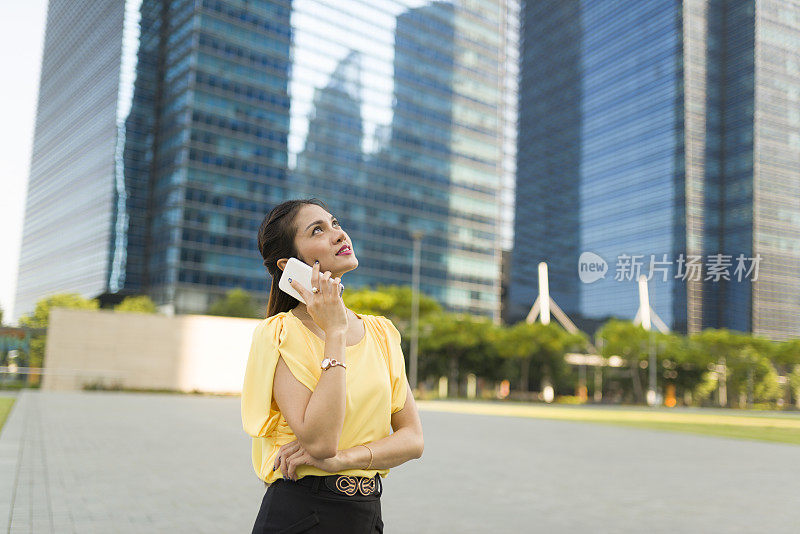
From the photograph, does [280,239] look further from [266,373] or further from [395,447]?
[395,447]

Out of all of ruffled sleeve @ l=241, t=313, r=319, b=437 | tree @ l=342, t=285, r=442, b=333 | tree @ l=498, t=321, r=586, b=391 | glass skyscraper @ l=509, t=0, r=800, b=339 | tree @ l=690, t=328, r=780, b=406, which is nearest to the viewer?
ruffled sleeve @ l=241, t=313, r=319, b=437

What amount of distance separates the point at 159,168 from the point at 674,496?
86840mm

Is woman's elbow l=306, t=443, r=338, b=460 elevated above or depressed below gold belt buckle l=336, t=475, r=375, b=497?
above

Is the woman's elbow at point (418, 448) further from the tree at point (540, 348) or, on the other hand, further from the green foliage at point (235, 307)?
the green foliage at point (235, 307)

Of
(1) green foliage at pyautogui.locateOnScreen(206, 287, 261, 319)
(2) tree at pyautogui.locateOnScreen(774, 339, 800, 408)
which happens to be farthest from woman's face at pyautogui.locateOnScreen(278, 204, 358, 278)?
(2) tree at pyautogui.locateOnScreen(774, 339, 800, 408)

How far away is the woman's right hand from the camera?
6.03 feet

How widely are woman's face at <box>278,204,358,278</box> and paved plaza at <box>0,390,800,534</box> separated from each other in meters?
5.19

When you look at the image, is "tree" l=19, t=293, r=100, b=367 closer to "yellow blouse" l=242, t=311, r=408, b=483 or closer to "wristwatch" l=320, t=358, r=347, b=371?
"yellow blouse" l=242, t=311, r=408, b=483

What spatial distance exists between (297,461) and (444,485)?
808cm

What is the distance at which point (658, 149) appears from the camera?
9081 centimetres

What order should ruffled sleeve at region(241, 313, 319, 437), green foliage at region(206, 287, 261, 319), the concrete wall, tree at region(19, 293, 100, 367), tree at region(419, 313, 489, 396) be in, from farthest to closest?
green foliage at region(206, 287, 261, 319) < tree at region(419, 313, 489, 396) < tree at region(19, 293, 100, 367) < the concrete wall < ruffled sleeve at region(241, 313, 319, 437)

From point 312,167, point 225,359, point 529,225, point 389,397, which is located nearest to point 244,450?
point 389,397

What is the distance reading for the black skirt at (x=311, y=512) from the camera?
1906 mm

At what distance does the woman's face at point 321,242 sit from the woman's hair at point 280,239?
0.02 m
